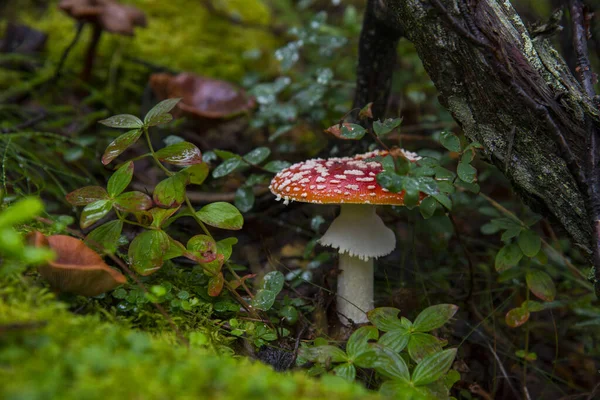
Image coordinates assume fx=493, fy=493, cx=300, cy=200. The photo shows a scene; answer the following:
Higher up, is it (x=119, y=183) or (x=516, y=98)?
(x=516, y=98)

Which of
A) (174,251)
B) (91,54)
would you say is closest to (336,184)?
(174,251)

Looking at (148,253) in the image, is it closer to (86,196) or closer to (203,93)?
(86,196)

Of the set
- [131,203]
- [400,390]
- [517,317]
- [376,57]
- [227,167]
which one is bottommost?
[517,317]

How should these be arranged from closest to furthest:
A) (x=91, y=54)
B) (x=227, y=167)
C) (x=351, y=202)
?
(x=351, y=202)
(x=227, y=167)
(x=91, y=54)

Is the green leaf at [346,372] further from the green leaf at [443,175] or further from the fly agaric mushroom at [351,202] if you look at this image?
the green leaf at [443,175]

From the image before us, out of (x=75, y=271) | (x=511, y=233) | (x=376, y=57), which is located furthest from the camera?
(x=376, y=57)

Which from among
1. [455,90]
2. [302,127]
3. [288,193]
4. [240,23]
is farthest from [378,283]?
[240,23]

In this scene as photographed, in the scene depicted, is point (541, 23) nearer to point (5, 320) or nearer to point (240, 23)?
point (5, 320)
